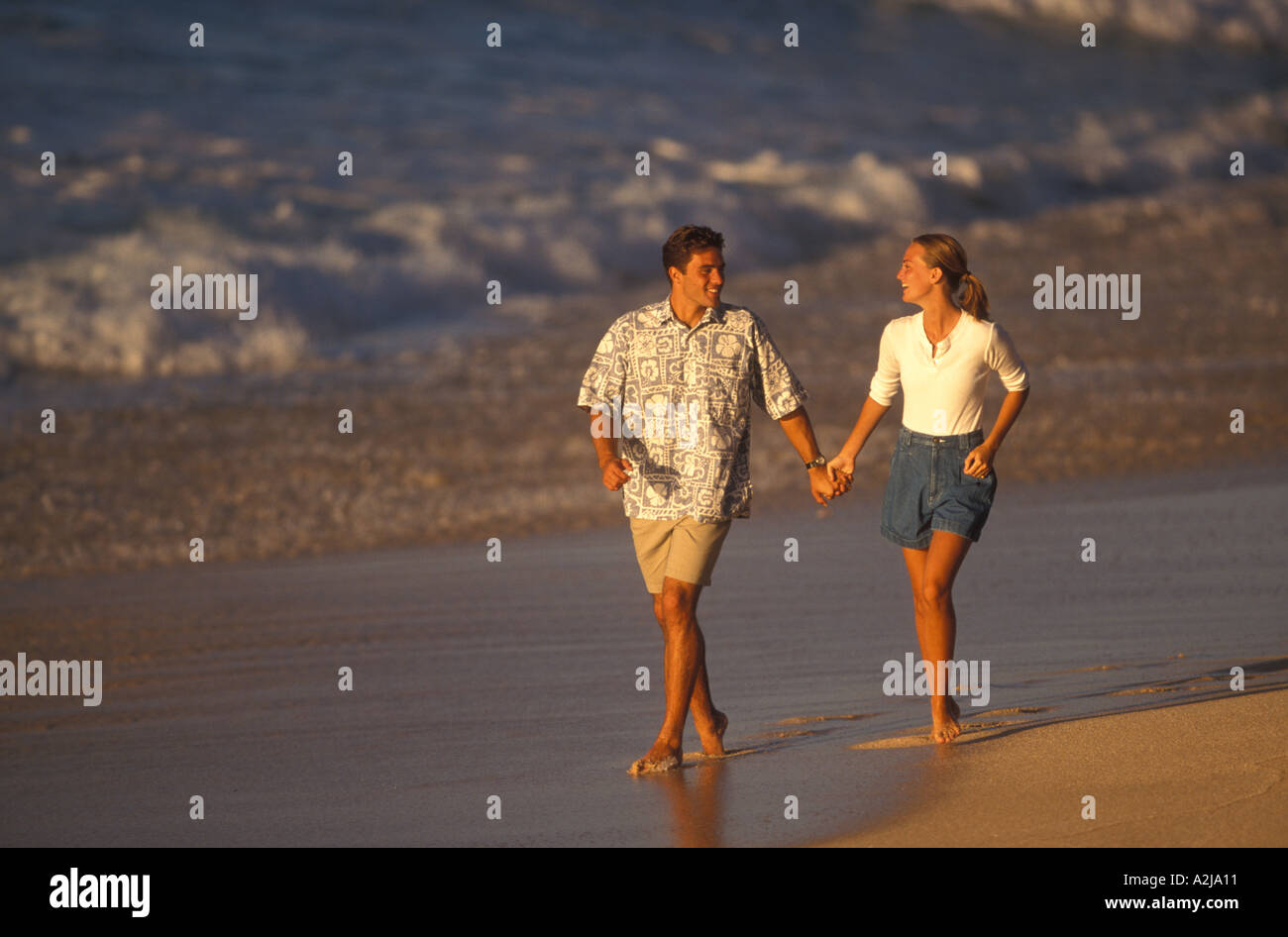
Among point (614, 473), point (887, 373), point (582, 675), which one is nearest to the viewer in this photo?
point (614, 473)

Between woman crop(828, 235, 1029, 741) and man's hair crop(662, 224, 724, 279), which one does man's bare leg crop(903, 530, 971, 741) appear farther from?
man's hair crop(662, 224, 724, 279)

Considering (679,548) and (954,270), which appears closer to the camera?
(679,548)

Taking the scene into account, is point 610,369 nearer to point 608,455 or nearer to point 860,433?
point 608,455

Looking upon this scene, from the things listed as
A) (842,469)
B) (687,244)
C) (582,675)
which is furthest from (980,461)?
(582,675)

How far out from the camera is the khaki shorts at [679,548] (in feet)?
18.7

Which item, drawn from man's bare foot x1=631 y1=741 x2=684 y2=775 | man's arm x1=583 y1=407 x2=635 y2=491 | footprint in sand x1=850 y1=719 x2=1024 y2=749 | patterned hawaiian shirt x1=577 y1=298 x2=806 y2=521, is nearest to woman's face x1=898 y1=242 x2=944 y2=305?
patterned hawaiian shirt x1=577 y1=298 x2=806 y2=521

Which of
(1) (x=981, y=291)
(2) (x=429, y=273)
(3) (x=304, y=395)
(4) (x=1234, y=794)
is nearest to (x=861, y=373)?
(3) (x=304, y=395)

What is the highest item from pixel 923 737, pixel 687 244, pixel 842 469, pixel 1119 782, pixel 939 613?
pixel 687 244

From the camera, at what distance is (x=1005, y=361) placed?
587 centimetres

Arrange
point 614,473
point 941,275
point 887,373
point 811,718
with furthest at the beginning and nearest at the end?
point 811,718 < point 887,373 < point 941,275 < point 614,473

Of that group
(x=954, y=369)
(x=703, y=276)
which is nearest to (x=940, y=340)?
(x=954, y=369)

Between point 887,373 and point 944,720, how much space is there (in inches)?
47.0

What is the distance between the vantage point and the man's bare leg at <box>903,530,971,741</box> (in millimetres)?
5832

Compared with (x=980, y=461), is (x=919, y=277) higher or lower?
higher
